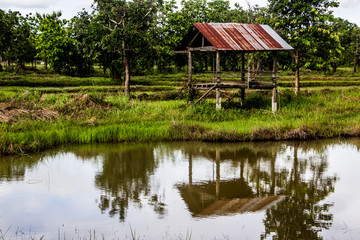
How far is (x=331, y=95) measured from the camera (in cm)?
1827

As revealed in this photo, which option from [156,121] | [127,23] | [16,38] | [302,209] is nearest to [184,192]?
[302,209]

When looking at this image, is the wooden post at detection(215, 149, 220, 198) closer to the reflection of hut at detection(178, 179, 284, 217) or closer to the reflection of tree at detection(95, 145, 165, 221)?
the reflection of hut at detection(178, 179, 284, 217)

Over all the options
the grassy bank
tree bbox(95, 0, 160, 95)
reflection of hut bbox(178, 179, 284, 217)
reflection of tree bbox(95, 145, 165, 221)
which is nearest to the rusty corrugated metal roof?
the grassy bank

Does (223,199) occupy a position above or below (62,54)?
below

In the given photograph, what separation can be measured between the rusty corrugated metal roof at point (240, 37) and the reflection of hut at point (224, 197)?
25.8ft

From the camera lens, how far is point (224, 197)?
7.40 meters

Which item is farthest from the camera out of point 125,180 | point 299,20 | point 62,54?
point 62,54

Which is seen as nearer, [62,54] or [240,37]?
[240,37]

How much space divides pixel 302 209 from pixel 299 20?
15017 mm

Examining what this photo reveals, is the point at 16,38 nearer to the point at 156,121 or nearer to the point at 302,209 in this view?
the point at 156,121

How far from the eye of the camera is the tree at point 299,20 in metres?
19.3

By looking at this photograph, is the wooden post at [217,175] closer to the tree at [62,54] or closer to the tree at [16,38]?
the tree at [62,54]

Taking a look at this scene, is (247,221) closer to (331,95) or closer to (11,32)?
(331,95)

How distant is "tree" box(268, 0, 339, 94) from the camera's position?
19.3 meters
